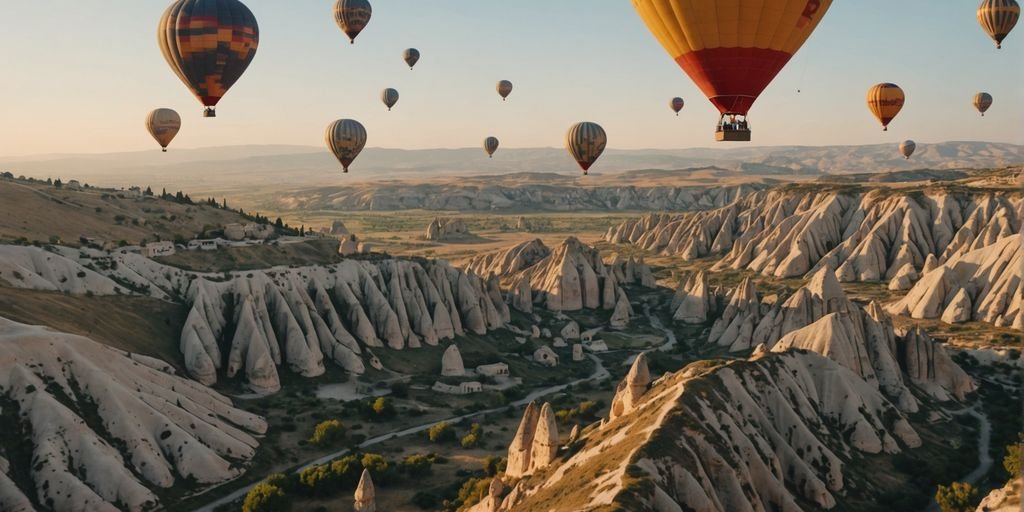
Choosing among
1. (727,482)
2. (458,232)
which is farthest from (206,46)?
(458,232)

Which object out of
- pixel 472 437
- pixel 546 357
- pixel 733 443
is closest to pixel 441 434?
pixel 472 437

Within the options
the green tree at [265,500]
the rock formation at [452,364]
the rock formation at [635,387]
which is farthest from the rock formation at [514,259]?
the green tree at [265,500]

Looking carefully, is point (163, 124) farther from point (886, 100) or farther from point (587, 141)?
point (886, 100)

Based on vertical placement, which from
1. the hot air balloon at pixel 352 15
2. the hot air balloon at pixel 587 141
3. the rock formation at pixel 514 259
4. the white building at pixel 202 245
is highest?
the hot air balloon at pixel 352 15

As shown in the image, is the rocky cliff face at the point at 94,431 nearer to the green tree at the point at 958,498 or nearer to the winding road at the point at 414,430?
the winding road at the point at 414,430

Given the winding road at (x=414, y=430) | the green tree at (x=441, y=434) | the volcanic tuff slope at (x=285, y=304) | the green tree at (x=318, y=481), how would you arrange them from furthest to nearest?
the volcanic tuff slope at (x=285, y=304) < the green tree at (x=441, y=434) < the green tree at (x=318, y=481) < the winding road at (x=414, y=430)
